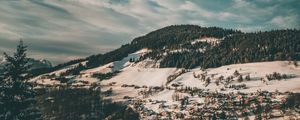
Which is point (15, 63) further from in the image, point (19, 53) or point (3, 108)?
point (3, 108)

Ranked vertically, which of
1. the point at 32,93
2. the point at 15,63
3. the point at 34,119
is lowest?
the point at 34,119

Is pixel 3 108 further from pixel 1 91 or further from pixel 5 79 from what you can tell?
pixel 5 79

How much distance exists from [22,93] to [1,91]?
10.7ft

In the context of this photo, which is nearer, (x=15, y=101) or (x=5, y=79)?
(x=15, y=101)

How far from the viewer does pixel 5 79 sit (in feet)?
245

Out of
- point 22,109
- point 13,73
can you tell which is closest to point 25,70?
point 13,73

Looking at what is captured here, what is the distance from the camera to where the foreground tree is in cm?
6825

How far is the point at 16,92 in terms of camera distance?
226 feet

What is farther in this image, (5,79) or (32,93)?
(5,79)

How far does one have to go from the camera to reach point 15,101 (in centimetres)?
6894

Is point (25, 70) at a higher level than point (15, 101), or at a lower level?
higher

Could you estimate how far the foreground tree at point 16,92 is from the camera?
224 feet

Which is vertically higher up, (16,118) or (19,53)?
(19,53)

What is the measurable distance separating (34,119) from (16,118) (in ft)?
9.28
